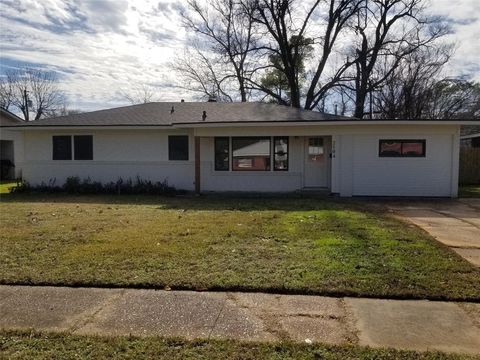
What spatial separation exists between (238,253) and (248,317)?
220cm

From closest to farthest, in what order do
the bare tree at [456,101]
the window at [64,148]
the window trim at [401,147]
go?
the window trim at [401,147]
the window at [64,148]
the bare tree at [456,101]

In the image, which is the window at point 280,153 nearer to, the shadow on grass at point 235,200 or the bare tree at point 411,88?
the shadow on grass at point 235,200

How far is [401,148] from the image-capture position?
13.8 metres

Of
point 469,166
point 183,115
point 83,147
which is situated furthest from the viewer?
point 469,166

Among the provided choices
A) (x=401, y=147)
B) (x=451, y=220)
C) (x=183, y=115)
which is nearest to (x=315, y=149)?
(x=401, y=147)

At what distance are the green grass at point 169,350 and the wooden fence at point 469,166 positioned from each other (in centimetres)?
Answer: 1960

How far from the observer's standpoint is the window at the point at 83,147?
1614cm

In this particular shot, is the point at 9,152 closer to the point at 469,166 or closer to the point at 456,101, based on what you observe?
the point at 469,166

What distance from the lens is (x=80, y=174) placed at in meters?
16.2

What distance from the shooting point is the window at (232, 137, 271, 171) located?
1512 cm

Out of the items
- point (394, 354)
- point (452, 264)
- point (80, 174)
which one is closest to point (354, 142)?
point (452, 264)

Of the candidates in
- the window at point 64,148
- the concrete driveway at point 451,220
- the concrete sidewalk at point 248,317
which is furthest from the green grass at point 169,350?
the window at point 64,148

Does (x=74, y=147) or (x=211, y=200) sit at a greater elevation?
(x=74, y=147)

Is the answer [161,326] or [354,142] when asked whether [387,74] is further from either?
[161,326]
